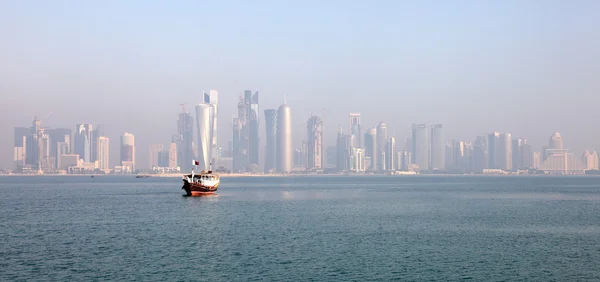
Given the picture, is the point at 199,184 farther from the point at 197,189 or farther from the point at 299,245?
the point at 299,245

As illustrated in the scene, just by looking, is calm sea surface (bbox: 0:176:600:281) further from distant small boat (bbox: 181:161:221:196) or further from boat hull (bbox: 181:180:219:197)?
distant small boat (bbox: 181:161:221:196)

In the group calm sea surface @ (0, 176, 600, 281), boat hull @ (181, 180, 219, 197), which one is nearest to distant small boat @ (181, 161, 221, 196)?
boat hull @ (181, 180, 219, 197)

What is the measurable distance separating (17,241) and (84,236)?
24.1ft

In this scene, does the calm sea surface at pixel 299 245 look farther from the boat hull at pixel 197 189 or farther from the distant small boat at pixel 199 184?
the distant small boat at pixel 199 184

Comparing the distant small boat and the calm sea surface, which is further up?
the distant small boat

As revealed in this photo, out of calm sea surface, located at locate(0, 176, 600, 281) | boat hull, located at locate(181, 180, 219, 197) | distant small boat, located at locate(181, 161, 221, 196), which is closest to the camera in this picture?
calm sea surface, located at locate(0, 176, 600, 281)

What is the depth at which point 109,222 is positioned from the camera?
9169 cm

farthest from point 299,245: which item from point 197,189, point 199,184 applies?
point 197,189

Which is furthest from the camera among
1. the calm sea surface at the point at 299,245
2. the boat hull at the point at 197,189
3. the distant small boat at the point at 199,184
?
the distant small boat at the point at 199,184

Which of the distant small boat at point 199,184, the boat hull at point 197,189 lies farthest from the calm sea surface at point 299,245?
the distant small boat at point 199,184

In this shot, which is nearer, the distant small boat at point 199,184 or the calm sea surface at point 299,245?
the calm sea surface at point 299,245

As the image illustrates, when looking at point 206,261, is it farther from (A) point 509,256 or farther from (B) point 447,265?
(A) point 509,256

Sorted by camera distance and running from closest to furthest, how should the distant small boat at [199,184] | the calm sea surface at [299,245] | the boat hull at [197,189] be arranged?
the calm sea surface at [299,245], the boat hull at [197,189], the distant small boat at [199,184]

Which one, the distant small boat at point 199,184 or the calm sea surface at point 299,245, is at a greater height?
the distant small boat at point 199,184
